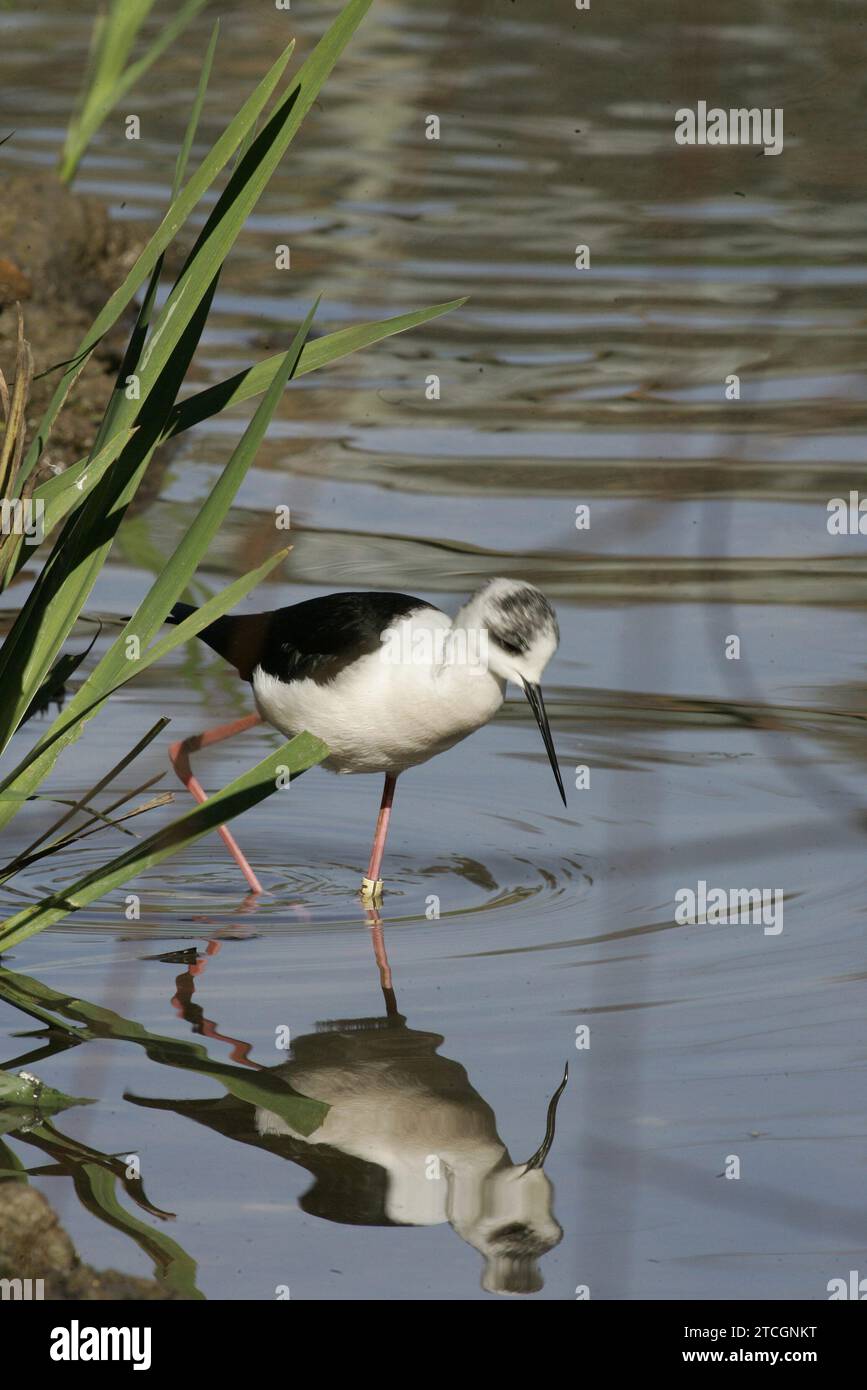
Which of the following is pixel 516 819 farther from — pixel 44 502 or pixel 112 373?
pixel 112 373

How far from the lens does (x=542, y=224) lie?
15305 mm

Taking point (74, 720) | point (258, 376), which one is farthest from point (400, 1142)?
point (258, 376)

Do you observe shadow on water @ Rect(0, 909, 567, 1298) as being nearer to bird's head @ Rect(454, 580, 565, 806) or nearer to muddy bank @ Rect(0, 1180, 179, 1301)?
muddy bank @ Rect(0, 1180, 179, 1301)

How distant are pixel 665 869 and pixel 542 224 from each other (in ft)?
32.1

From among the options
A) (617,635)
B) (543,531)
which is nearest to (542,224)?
(543,531)

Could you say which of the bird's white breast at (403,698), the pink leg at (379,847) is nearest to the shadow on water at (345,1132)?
the pink leg at (379,847)

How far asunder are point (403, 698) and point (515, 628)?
40 centimetres

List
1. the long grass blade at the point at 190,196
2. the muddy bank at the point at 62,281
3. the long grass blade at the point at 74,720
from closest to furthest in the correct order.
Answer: the long grass blade at the point at 190,196 → the long grass blade at the point at 74,720 → the muddy bank at the point at 62,281

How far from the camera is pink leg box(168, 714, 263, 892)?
6375 millimetres

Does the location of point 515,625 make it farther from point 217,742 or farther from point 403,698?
point 217,742

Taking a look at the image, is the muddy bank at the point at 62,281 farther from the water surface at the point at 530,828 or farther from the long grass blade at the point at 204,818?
the long grass blade at the point at 204,818

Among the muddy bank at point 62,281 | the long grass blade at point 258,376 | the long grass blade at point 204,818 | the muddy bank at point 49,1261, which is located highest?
the muddy bank at point 62,281

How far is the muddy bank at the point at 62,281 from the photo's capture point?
10805 mm

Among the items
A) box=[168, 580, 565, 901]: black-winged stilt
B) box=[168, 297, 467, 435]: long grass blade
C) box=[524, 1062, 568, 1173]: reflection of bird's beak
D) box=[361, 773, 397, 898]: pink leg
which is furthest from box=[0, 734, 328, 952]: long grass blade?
box=[361, 773, 397, 898]: pink leg
